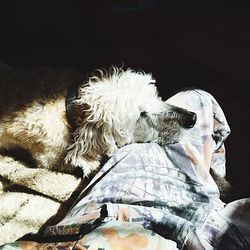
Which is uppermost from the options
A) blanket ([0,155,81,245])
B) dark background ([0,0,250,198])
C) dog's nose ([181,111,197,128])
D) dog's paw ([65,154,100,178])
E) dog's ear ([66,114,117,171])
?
dark background ([0,0,250,198])

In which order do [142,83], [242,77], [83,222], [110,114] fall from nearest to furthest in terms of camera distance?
[83,222] < [110,114] < [142,83] < [242,77]

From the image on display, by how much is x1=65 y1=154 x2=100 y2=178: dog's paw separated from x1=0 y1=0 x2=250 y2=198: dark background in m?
1.09

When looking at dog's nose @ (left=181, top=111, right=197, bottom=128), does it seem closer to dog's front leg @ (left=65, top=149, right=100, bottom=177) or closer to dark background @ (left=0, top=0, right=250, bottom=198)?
dog's front leg @ (left=65, top=149, right=100, bottom=177)

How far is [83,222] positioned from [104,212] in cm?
9

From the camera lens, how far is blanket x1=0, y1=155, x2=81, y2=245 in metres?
1.94

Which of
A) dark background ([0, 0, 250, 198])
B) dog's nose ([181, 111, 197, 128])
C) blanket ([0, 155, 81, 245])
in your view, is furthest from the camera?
dark background ([0, 0, 250, 198])

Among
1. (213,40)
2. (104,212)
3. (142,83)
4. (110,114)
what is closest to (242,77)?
(213,40)

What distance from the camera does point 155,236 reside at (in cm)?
140

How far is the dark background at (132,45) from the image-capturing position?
3264mm

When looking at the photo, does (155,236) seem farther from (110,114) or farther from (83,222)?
(110,114)

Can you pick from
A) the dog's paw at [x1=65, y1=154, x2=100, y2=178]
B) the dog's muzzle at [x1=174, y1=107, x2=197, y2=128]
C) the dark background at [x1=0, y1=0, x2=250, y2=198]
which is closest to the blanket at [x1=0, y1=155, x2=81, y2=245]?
the dog's paw at [x1=65, y1=154, x2=100, y2=178]

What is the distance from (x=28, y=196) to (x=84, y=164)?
0.35m

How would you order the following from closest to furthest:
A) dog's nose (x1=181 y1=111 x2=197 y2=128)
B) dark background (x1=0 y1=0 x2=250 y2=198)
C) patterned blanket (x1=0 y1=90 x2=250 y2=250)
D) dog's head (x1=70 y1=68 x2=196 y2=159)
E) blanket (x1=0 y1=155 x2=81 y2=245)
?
patterned blanket (x1=0 y1=90 x2=250 y2=250) → blanket (x1=0 y1=155 x2=81 y2=245) → dog's head (x1=70 y1=68 x2=196 y2=159) → dog's nose (x1=181 y1=111 x2=197 y2=128) → dark background (x1=0 y1=0 x2=250 y2=198)

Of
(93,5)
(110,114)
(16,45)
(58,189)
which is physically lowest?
(58,189)
